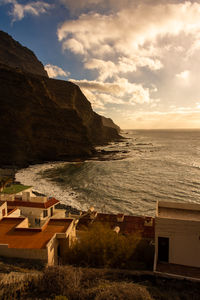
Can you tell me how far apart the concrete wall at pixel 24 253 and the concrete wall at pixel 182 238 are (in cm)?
669

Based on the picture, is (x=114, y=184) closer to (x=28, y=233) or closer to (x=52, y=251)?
(x=28, y=233)

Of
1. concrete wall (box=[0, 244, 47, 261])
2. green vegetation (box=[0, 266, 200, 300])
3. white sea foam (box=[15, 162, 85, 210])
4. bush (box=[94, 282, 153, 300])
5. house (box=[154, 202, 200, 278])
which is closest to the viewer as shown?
bush (box=[94, 282, 153, 300])

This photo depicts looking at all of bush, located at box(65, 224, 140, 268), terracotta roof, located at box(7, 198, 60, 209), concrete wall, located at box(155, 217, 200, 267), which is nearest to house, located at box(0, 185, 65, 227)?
terracotta roof, located at box(7, 198, 60, 209)

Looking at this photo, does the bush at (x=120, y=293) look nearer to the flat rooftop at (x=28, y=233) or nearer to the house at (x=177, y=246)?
the house at (x=177, y=246)

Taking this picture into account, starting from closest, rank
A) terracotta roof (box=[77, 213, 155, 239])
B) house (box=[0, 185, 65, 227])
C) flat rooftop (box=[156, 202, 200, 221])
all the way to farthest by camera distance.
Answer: flat rooftop (box=[156, 202, 200, 221]) → terracotta roof (box=[77, 213, 155, 239]) → house (box=[0, 185, 65, 227])


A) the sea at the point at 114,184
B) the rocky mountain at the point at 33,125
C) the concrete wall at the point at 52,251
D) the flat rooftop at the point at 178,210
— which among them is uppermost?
the rocky mountain at the point at 33,125

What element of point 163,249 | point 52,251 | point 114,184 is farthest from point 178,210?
point 114,184

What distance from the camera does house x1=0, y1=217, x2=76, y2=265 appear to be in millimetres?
11148

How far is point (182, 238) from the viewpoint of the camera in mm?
10961

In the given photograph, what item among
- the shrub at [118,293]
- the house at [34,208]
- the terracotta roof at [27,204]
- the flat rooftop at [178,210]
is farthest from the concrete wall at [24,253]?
the flat rooftop at [178,210]

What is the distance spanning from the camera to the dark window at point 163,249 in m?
11.3

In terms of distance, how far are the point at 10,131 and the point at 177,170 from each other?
156ft

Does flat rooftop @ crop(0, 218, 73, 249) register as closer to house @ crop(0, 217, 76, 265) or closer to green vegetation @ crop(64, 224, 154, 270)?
house @ crop(0, 217, 76, 265)

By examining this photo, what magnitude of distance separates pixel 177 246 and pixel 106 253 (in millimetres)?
4057
